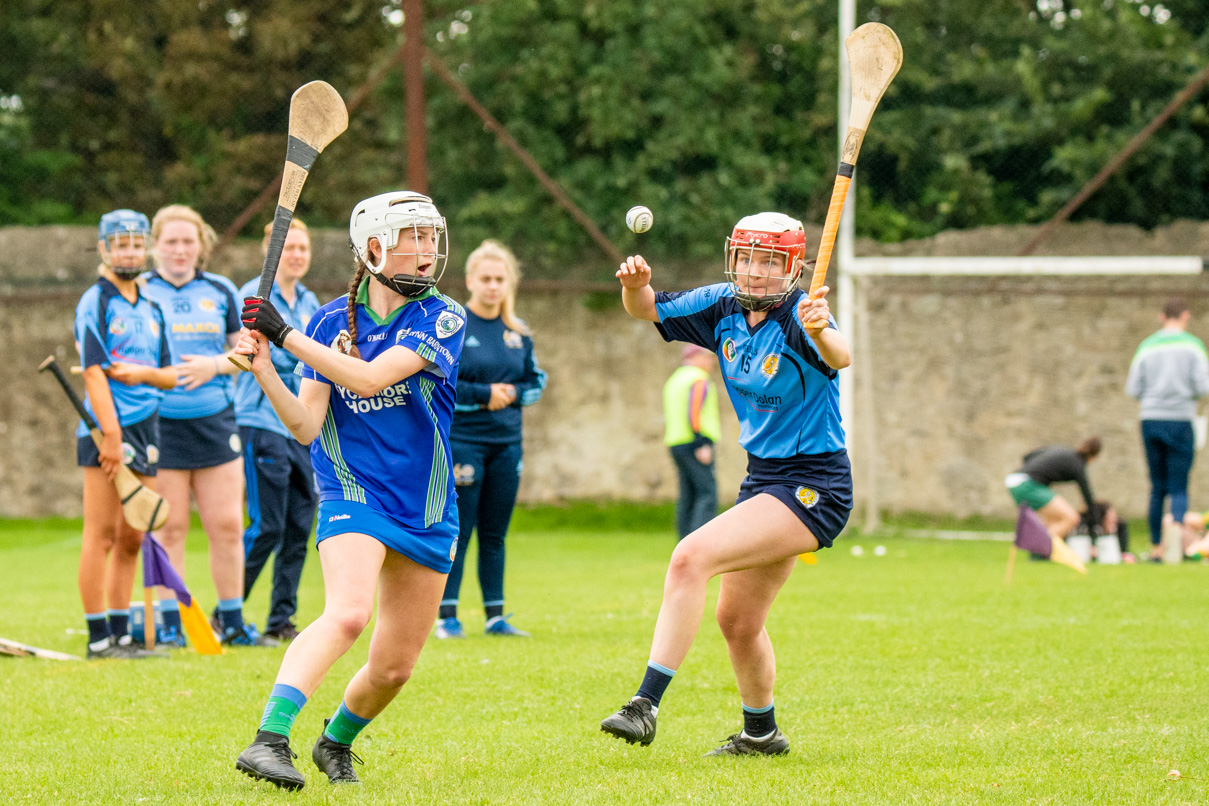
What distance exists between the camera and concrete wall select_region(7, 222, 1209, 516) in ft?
51.6

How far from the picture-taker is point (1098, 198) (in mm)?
16250

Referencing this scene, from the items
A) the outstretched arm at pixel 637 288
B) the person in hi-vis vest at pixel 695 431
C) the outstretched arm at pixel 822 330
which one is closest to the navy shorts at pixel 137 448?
the outstretched arm at pixel 637 288

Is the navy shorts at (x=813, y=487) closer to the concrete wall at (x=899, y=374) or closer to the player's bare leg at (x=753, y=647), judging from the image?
the player's bare leg at (x=753, y=647)

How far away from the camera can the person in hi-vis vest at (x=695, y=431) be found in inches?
452

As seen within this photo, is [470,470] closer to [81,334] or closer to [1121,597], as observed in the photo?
[81,334]

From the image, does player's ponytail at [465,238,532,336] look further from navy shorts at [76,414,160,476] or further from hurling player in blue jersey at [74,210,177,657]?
navy shorts at [76,414,160,476]

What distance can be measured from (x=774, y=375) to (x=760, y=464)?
1.12ft

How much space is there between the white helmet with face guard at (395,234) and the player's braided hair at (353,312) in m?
0.06

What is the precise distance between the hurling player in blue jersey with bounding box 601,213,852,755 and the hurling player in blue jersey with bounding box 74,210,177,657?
3016 mm

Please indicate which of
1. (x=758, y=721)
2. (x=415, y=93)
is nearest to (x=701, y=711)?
(x=758, y=721)

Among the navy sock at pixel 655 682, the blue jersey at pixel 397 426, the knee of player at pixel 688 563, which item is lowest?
the navy sock at pixel 655 682

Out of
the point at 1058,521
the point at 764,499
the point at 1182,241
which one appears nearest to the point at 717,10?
the point at 1182,241

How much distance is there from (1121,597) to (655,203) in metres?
8.13

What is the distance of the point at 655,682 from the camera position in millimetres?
4438
